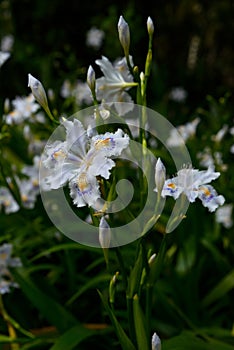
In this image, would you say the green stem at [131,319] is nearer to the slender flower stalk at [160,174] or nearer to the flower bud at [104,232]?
the flower bud at [104,232]

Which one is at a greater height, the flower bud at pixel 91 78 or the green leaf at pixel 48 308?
the flower bud at pixel 91 78

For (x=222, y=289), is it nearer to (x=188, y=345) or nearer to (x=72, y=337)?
(x=188, y=345)

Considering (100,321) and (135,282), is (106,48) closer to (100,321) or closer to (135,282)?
(100,321)

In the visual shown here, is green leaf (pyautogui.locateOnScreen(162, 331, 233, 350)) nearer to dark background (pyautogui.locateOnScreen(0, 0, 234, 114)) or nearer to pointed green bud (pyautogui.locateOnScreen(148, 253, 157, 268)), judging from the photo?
pointed green bud (pyautogui.locateOnScreen(148, 253, 157, 268))

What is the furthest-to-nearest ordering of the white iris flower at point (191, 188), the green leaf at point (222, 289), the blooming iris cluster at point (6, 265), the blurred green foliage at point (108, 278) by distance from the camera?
the green leaf at point (222, 289) → the blooming iris cluster at point (6, 265) → the blurred green foliage at point (108, 278) → the white iris flower at point (191, 188)

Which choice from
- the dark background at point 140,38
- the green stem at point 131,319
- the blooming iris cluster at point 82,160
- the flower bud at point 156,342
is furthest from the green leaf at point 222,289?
the dark background at point 140,38

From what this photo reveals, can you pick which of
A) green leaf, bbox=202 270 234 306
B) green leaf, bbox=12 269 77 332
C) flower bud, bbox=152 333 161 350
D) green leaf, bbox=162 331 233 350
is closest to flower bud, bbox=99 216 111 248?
flower bud, bbox=152 333 161 350
